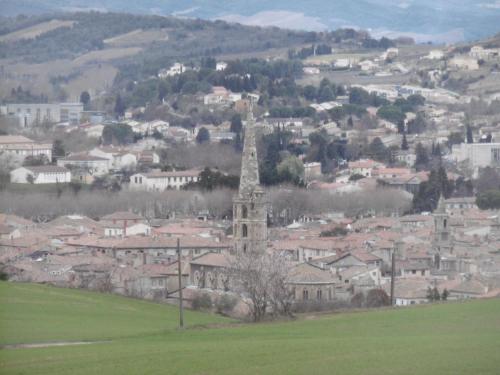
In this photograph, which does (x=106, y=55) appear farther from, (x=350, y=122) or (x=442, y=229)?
(x=442, y=229)

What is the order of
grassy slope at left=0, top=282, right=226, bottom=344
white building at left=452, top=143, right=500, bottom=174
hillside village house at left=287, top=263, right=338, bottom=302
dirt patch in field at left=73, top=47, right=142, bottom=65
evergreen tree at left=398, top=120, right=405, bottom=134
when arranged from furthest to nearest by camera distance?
dirt patch in field at left=73, top=47, right=142, bottom=65
evergreen tree at left=398, top=120, right=405, bottom=134
white building at left=452, top=143, right=500, bottom=174
hillside village house at left=287, top=263, right=338, bottom=302
grassy slope at left=0, top=282, right=226, bottom=344

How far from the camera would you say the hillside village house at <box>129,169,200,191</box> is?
89688 millimetres

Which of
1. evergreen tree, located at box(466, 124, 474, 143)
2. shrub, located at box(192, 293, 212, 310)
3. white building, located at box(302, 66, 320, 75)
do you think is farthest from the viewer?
white building, located at box(302, 66, 320, 75)

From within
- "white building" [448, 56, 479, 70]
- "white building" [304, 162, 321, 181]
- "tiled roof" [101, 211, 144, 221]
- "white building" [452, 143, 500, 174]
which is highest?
"white building" [448, 56, 479, 70]

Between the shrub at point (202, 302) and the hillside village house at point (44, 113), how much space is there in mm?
80855

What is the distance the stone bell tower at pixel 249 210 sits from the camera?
53.7m

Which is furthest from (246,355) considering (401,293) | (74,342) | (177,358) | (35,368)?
(401,293)

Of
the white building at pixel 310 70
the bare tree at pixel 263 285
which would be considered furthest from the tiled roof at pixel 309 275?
the white building at pixel 310 70

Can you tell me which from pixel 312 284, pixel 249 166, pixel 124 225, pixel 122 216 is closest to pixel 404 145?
pixel 122 216

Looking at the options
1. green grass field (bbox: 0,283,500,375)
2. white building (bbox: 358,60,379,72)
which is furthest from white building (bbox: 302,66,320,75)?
green grass field (bbox: 0,283,500,375)

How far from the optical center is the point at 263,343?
89.0ft

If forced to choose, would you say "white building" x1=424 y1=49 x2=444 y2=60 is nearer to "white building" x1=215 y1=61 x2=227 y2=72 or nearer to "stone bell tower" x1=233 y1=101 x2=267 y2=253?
"white building" x1=215 y1=61 x2=227 y2=72

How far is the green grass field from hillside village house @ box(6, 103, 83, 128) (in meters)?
91.4

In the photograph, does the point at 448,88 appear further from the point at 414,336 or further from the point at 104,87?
the point at 414,336
